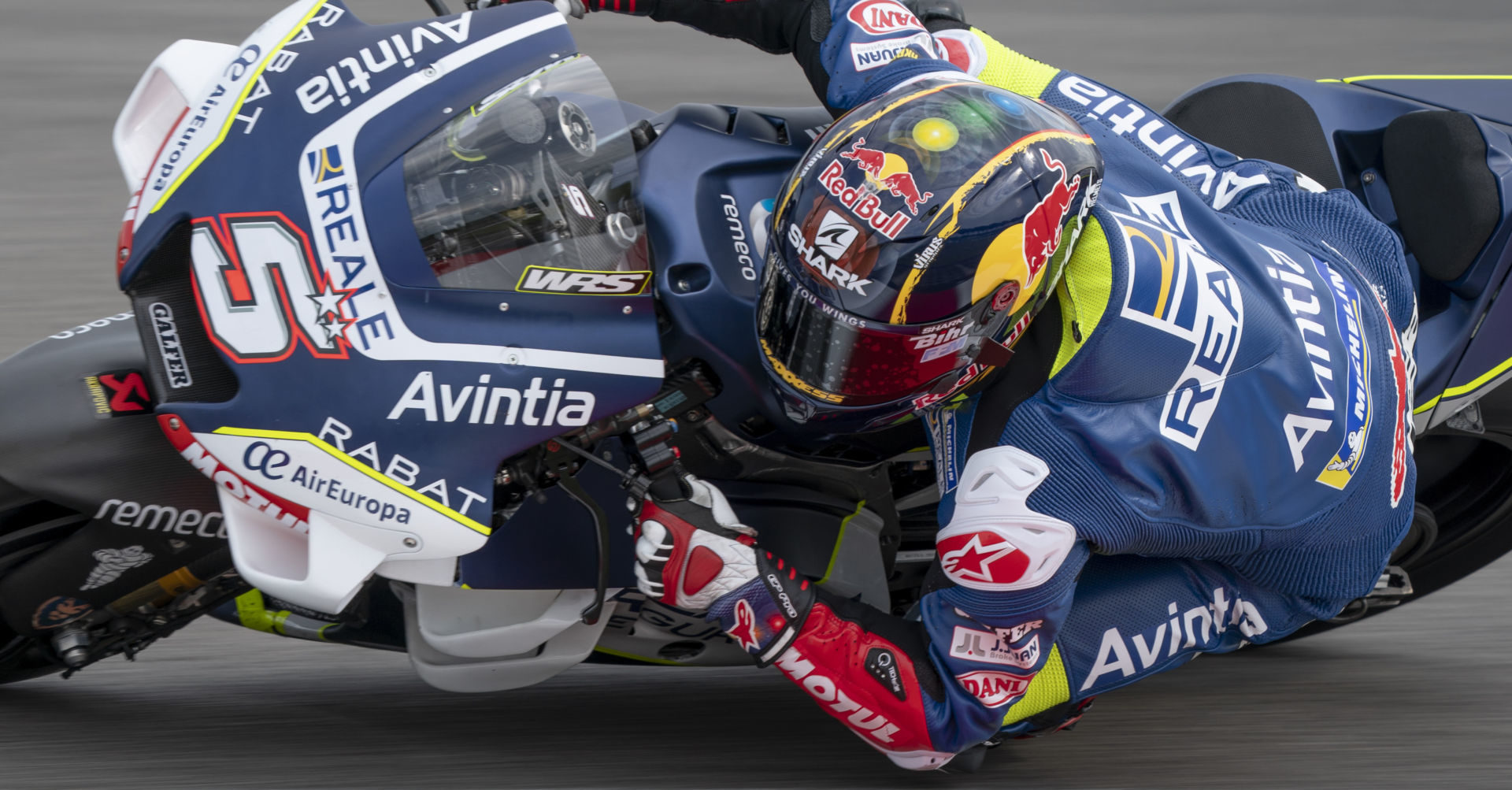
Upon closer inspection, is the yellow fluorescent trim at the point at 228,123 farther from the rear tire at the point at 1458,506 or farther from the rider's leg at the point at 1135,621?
the rear tire at the point at 1458,506

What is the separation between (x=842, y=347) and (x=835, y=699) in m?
0.70

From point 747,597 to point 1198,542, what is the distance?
2.70 feet

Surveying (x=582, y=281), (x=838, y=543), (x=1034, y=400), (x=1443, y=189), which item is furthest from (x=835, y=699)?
(x=1443, y=189)

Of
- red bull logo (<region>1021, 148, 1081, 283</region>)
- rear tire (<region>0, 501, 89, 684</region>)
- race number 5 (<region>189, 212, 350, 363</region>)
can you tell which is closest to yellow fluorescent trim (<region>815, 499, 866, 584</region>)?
red bull logo (<region>1021, 148, 1081, 283</region>)

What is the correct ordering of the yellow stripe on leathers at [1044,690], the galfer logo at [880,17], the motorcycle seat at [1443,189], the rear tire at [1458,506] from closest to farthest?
the yellow stripe on leathers at [1044,690] → the galfer logo at [880,17] → the motorcycle seat at [1443,189] → the rear tire at [1458,506]

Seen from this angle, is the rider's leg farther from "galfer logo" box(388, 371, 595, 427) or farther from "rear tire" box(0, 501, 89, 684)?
"rear tire" box(0, 501, 89, 684)

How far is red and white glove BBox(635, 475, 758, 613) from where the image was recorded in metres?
2.67

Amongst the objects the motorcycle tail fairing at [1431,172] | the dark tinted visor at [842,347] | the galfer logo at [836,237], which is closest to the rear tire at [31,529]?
the dark tinted visor at [842,347]

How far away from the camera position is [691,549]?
2.68m

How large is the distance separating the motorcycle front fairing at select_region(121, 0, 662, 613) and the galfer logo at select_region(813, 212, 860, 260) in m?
0.35

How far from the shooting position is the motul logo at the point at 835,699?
9.24 ft

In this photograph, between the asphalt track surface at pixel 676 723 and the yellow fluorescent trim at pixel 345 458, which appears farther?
the asphalt track surface at pixel 676 723

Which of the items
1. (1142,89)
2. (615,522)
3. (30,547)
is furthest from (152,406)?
(1142,89)

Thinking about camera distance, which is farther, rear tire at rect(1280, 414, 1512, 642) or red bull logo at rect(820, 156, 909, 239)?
rear tire at rect(1280, 414, 1512, 642)
